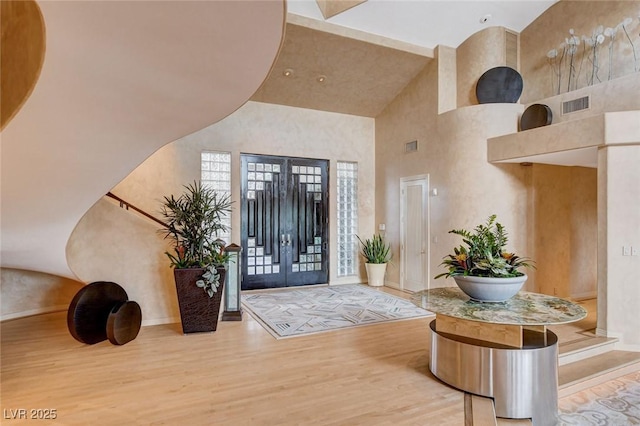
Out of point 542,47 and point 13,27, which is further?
point 542,47

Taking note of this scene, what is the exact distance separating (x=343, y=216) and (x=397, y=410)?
5.38 m

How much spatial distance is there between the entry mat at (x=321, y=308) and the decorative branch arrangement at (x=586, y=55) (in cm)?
455

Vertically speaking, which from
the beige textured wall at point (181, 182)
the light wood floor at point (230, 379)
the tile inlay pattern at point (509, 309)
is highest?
the beige textured wall at point (181, 182)

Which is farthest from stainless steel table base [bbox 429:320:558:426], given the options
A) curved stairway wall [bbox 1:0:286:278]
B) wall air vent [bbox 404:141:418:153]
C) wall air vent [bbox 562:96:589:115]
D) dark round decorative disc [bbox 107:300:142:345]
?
wall air vent [bbox 404:141:418:153]

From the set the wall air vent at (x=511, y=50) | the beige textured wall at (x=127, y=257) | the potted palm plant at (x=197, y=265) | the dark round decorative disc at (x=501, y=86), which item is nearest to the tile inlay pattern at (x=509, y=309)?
the potted palm plant at (x=197, y=265)

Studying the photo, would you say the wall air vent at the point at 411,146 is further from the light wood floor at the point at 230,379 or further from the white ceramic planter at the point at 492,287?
the white ceramic planter at the point at 492,287

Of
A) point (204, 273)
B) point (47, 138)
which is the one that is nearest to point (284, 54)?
point (204, 273)

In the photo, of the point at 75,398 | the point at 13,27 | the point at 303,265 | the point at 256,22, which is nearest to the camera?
the point at 256,22

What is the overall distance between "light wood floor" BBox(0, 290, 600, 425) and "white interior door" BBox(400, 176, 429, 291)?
2.32 meters

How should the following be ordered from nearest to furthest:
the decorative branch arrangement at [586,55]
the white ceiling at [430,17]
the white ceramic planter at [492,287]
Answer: the white ceramic planter at [492,287]
the decorative branch arrangement at [586,55]
the white ceiling at [430,17]

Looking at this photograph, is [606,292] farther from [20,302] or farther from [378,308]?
[20,302]

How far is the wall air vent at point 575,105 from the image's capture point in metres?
5.18

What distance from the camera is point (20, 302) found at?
17.4 feet

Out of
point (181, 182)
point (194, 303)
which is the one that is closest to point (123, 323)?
point (194, 303)
